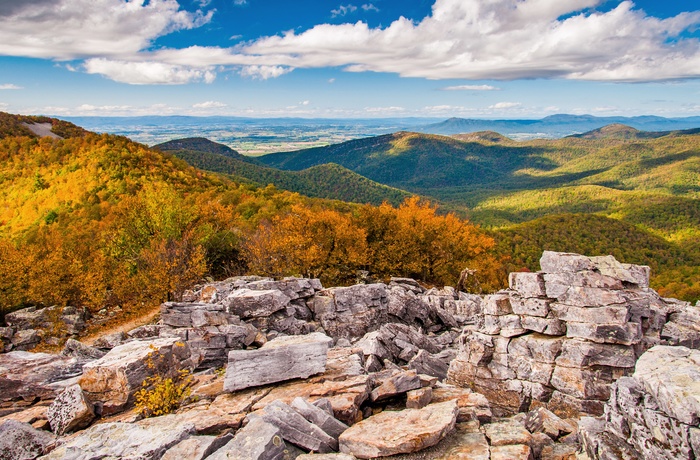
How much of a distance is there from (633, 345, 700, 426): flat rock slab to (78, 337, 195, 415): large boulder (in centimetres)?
1535

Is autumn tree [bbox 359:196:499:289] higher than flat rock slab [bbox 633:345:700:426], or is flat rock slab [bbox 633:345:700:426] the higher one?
flat rock slab [bbox 633:345:700:426]

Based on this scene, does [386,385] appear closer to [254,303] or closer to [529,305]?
[529,305]

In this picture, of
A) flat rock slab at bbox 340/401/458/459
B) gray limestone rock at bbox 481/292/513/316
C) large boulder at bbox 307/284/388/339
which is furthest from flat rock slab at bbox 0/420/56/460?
gray limestone rock at bbox 481/292/513/316

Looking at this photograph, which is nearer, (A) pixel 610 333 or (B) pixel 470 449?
(B) pixel 470 449

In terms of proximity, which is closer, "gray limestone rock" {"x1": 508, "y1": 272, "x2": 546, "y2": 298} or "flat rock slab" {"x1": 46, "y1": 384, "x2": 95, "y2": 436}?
"flat rock slab" {"x1": 46, "y1": 384, "x2": 95, "y2": 436}

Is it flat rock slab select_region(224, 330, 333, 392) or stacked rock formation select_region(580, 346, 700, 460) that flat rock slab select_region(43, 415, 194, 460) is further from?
stacked rock formation select_region(580, 346, 700, 460)

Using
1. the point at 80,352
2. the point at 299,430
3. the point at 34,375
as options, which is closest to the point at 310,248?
the point at 80,352

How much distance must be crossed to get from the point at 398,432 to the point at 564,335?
12.2 m

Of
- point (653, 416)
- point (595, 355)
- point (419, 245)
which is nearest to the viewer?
point (653, 416)

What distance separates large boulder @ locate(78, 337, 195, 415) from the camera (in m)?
13.9

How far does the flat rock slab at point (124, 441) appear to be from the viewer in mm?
10055

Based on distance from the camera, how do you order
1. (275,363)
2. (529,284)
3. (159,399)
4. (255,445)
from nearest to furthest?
(255,445) → (159,399) → (275,363) → (529,284)

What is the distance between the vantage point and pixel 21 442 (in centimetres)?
1107

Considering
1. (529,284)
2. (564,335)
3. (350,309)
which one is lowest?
(350,309)
